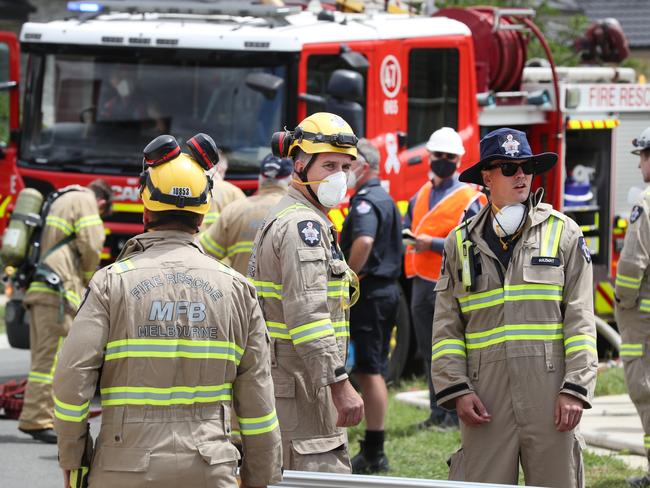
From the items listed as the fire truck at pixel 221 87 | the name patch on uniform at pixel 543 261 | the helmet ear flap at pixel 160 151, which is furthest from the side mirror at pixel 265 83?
the helmet ear flap at pixel 160 151

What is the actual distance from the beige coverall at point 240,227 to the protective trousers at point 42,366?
1.28 m

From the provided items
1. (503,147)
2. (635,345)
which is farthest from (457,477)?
(635,345)

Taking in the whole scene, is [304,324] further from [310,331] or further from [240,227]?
[240,227]

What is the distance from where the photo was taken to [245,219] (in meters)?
7.71

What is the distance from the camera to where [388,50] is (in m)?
10.1

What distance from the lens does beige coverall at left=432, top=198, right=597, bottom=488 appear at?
4758mm

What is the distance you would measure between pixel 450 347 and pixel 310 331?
543 mm

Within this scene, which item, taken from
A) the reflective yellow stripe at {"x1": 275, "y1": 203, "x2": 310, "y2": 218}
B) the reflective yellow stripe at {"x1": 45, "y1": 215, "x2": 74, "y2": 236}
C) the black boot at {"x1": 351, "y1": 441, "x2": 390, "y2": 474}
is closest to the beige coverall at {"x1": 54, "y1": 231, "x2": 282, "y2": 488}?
the reflective yellow stripe at {"x1": 275, "y1": 203, "x2": 310, "y2": 218}

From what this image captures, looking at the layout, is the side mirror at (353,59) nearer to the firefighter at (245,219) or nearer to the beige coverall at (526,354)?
the firefighter at (245,219)

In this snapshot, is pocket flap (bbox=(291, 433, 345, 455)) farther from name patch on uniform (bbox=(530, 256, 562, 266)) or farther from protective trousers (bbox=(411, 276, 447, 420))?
protective trousers (bbox=(411, 276, 447, 420))

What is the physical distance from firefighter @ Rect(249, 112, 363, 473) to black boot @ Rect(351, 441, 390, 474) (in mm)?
2527

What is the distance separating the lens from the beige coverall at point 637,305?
667 centimetres

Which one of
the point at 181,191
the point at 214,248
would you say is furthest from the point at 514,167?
the point at 214,248

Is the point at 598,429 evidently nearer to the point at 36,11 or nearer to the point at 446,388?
the point at 446,388
